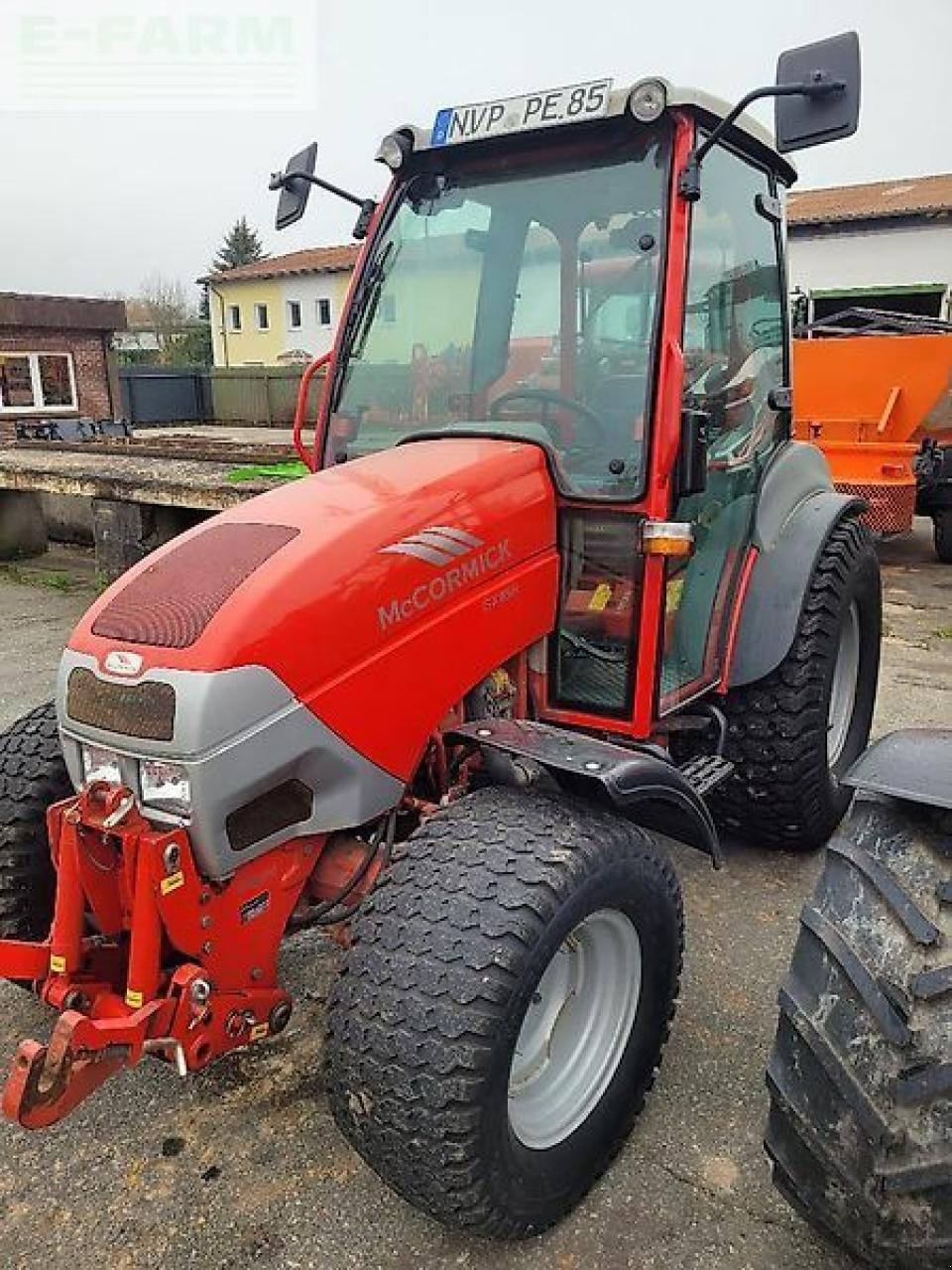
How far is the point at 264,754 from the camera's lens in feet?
6.47

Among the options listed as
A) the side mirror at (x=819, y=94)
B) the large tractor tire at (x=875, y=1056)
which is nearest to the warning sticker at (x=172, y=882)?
the large tractor tire at (x=875, y=1056)

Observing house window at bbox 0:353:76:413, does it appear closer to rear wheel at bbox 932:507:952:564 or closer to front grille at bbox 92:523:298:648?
rear wheel at bbox 932:507:952:564

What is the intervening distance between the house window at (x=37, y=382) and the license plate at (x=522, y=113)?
16.4 metres

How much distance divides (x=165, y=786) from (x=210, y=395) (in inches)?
780

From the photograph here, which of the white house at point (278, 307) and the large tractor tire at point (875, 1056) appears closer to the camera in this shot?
the large tractor tire at point (875, 1056)

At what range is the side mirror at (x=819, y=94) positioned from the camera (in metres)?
2.18

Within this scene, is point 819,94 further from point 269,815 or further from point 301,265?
point 301,265

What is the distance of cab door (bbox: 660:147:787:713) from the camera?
2820 millimetres

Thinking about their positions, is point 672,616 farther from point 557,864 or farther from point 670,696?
point 557,864

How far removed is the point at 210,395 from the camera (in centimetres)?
2053

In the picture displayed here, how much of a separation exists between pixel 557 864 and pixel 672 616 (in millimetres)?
1117

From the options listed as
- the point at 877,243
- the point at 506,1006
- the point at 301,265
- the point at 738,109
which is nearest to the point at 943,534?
the point at 738,109

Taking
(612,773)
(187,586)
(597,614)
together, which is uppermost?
(187,586)

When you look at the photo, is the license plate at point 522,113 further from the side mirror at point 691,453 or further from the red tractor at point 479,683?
the side mirror at point 691,453
